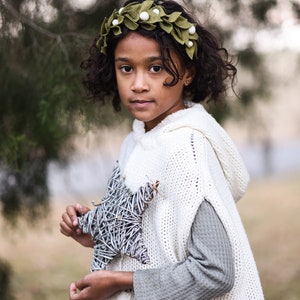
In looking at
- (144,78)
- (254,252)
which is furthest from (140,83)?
(254,252)

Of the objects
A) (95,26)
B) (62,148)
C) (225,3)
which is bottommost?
(62,148)

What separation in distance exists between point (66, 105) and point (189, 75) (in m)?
0.77

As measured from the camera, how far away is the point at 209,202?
5.46 ft

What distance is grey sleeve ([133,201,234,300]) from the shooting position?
1623 mm

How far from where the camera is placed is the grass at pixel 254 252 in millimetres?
5344

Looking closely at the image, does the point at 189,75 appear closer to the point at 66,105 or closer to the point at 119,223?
the point at 119,223

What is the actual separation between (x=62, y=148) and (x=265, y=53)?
1.77 metres

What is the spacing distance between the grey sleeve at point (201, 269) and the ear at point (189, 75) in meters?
0.42

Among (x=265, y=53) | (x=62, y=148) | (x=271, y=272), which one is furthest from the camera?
(x=271, y=272)

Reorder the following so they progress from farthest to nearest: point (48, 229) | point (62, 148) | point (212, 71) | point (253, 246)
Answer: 1. point (253, 246)
2. point (48, 229)
3. point (62, 148)
4. point (212, 71)

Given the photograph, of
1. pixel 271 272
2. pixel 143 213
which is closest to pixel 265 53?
pixel 271 272

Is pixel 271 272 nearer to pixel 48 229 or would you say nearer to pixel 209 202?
pixel 48 229

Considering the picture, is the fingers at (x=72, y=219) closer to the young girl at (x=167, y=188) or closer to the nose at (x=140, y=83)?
the young girl at (x=167, y=188)

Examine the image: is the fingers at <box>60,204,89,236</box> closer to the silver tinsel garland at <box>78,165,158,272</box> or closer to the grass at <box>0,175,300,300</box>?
the silver tinsel garland at <box>78,165,158,272</box>
